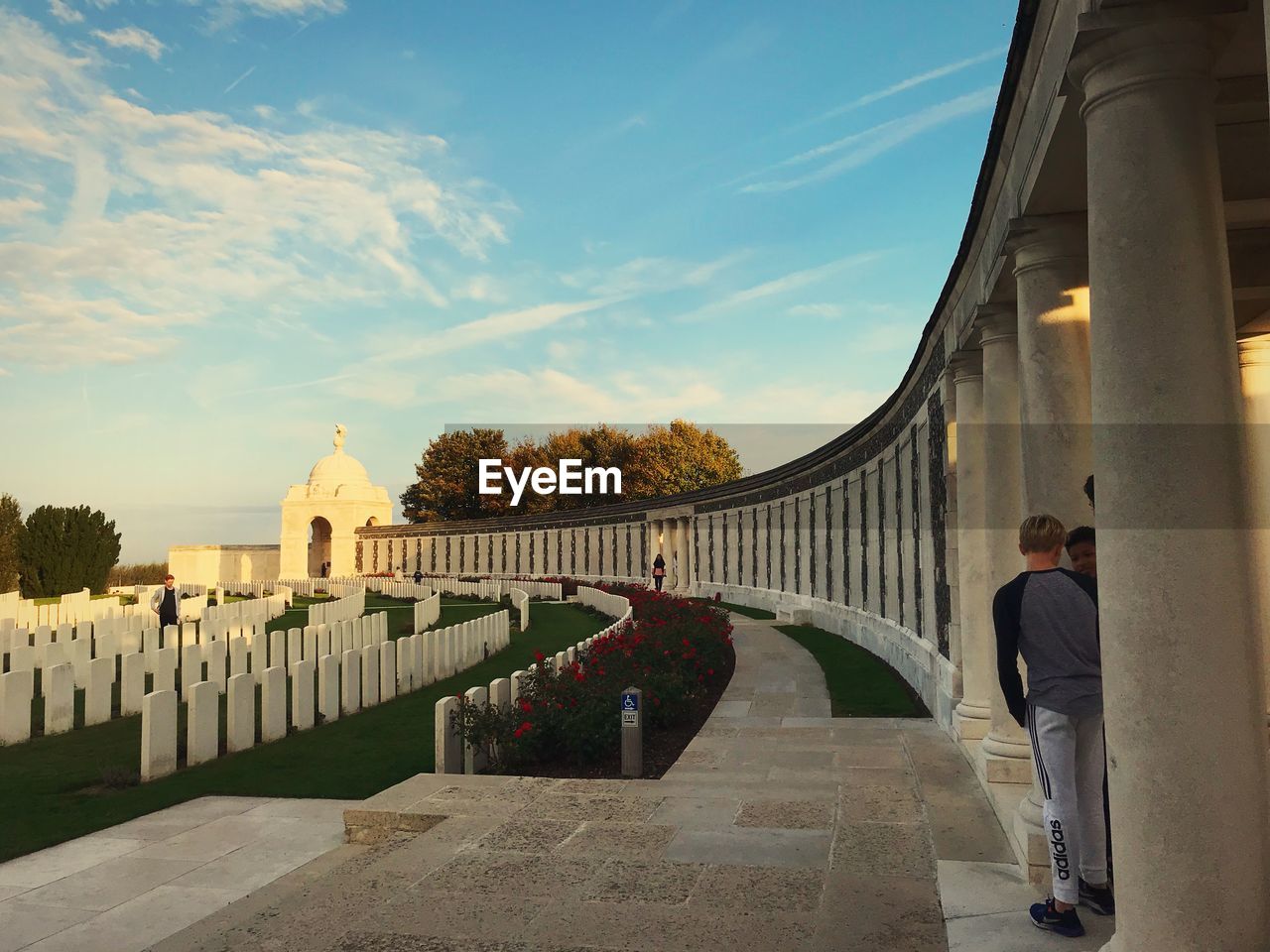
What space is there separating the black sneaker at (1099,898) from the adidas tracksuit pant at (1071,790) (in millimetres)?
42

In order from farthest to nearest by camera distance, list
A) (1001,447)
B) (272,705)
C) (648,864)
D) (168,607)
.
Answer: (168,607), (272,705), (1001,447), (648,864)

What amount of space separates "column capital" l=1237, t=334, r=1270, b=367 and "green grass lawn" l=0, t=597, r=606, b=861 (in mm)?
8785

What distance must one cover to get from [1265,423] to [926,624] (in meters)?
5.97

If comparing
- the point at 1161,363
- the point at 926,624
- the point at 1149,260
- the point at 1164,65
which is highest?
the point at 1164,65

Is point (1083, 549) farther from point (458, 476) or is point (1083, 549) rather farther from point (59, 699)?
point (458, 476)

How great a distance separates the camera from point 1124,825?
3.74m

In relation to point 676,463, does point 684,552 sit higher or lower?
lower

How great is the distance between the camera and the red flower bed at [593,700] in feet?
30.4

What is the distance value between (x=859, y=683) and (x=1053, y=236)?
9971 millimetres

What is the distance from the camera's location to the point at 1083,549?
5.27 meters

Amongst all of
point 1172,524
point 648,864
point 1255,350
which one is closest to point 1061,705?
point 1172,524

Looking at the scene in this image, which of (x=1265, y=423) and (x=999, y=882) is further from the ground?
(x=1265, y=423)

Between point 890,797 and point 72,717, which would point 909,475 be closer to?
point 890,797

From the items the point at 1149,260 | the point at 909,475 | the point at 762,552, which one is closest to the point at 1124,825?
the point at 1149,260
